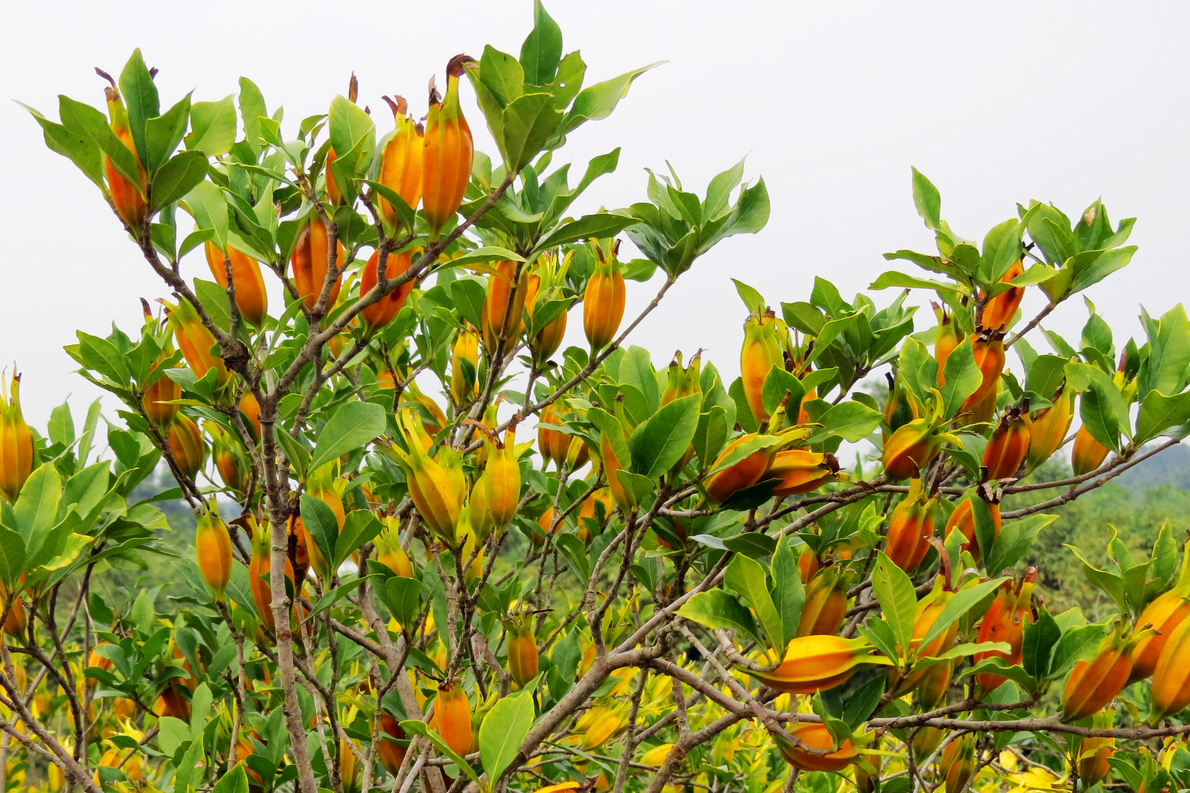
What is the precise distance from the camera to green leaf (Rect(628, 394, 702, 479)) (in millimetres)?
1108

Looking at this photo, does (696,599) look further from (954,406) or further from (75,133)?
(75,133)

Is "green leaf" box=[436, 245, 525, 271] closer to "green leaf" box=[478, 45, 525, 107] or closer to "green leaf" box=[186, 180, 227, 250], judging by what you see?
"green leaf" box=[478, 45, 525, 107]

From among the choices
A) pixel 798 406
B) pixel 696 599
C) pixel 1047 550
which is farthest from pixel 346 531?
pixel 1047 550

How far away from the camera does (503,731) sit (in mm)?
1110

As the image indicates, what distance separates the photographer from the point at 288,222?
4.26 ft

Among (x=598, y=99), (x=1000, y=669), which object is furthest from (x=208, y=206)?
(x=1000, y=669)

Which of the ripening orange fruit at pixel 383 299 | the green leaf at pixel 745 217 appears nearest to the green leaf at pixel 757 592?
the ripening orange fruit at pixel 383 299

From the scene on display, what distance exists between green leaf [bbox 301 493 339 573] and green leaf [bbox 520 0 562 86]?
2.43 feet

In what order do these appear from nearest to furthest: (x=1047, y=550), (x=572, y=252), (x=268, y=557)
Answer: (x=268, y=557) < (x=572, y=252) < (x=1047, y=550)

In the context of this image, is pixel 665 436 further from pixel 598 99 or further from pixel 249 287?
pixel 249 287

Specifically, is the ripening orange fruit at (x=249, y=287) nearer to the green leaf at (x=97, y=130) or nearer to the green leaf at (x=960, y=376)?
the green leaf at (x=97, y=130)

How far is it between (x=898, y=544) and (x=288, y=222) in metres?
1.07

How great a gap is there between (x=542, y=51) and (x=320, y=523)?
32.1 inches

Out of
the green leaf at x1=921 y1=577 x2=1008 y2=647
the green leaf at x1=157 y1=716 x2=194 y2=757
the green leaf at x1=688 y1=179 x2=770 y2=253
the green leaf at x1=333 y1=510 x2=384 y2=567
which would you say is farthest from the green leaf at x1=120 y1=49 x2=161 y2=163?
the green leaf at x1=157 y1=716 x2=194 y2=757
